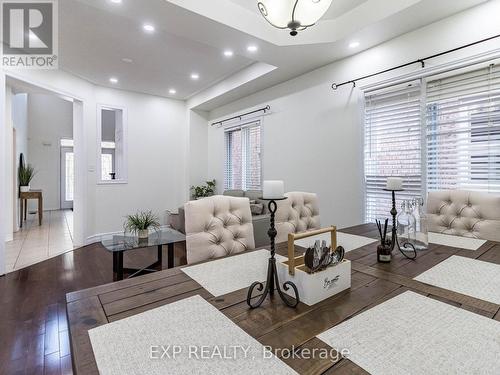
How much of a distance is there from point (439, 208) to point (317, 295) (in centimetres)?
163

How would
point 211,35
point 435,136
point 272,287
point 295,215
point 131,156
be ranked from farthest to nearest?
point 131,156 → point 211,35 → point 435,136 → point 295,215 → point 272,287

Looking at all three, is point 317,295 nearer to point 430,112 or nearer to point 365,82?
point 430,112

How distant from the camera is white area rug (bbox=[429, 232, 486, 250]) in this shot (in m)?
1.51

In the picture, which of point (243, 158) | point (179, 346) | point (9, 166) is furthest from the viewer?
point (243, 158)

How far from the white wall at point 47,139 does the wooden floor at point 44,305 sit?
5.84m

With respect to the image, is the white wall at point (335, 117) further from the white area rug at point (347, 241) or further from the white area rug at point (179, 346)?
the white area rug at point (179, 346)

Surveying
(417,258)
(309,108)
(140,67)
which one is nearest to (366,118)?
(309,108)

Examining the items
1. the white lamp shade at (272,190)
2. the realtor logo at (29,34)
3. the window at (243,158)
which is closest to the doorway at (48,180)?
the realtor logo at (29,34)

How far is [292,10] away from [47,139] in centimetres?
952

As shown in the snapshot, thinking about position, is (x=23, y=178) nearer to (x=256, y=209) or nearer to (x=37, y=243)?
(x=37, y=243)

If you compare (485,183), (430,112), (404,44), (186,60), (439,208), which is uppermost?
(186,60)

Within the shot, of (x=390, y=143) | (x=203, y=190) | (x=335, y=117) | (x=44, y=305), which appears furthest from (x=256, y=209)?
(x=44, y=305)

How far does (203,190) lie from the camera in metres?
5.75

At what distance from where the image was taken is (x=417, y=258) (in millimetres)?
1323
